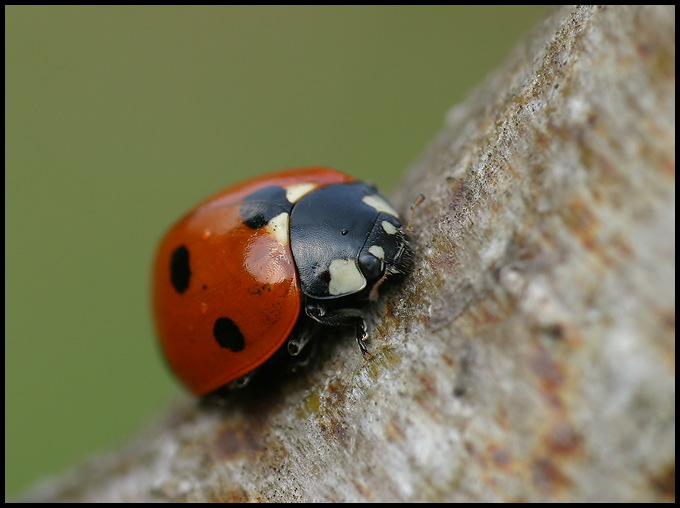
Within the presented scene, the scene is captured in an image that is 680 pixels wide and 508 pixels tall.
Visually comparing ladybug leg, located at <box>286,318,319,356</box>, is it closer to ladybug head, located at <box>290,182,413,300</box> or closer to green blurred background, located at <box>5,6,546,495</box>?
ladybug head, located at <box>290,182,413,300</box>

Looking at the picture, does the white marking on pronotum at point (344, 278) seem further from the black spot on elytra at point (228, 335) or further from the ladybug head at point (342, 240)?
the black spot on elytra at point (228, 335)

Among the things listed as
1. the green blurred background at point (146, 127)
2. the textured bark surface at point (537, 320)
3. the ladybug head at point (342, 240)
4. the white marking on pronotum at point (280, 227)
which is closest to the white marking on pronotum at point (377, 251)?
the ladybug head at point (342, 240)

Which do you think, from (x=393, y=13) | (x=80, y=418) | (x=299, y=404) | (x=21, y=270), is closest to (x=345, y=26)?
(x=393, y=13)

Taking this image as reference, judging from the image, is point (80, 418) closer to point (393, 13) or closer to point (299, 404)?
point (299, 404)

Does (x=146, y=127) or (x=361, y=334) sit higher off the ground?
(x=361, y=334)

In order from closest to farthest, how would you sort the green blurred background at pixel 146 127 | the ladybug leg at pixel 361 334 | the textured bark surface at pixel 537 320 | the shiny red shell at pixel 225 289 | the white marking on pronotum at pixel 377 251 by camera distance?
the textured bark surface at pixel 537 320, the ladybug leg at pixel 361 334, the white marking on pronotum at pixel 377 251, the shiny red shell at pixel 225 289, the green blurred background at pixel 146 127

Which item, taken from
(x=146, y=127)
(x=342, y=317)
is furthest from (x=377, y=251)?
(x=146, y=127)

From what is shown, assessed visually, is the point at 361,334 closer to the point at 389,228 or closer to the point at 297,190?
the point at 389,228
